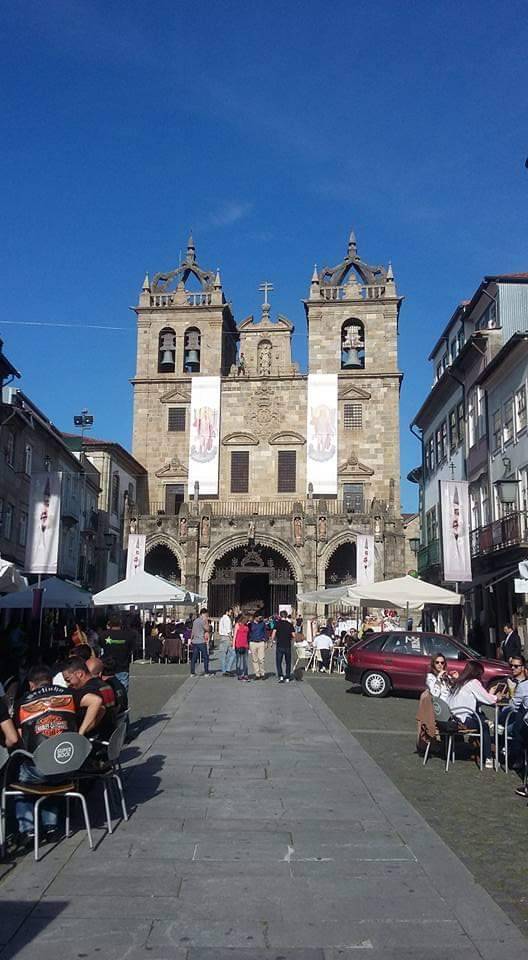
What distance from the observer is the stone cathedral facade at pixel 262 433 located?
46531mm

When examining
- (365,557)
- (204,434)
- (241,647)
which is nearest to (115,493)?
(204,434)

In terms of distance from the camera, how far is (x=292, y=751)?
1056cm

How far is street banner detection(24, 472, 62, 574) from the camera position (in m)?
19.7

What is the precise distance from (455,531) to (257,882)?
22050 millimetres

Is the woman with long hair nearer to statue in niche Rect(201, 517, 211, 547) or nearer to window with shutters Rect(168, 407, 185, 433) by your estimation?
statue in niche Rect(201, 517, 211, 547)

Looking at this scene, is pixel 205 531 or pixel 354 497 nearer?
pixel 205 531

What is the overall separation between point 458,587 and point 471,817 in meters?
25.7

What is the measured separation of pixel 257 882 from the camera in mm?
5367

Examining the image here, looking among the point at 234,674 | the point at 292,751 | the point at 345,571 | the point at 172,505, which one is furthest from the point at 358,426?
the point at 292,751

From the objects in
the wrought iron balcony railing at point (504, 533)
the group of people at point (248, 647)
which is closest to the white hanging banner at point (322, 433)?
the wrought iron balcony railing at point (504, 533)

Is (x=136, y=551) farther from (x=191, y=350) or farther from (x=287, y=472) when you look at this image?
(x=191, y=350)

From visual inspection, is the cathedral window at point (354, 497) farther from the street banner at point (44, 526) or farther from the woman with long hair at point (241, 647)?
the street banner at point (44, 526)

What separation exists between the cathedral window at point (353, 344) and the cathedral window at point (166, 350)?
34.5 ft

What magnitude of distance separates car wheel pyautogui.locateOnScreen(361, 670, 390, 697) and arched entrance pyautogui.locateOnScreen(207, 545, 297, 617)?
1028 inches
